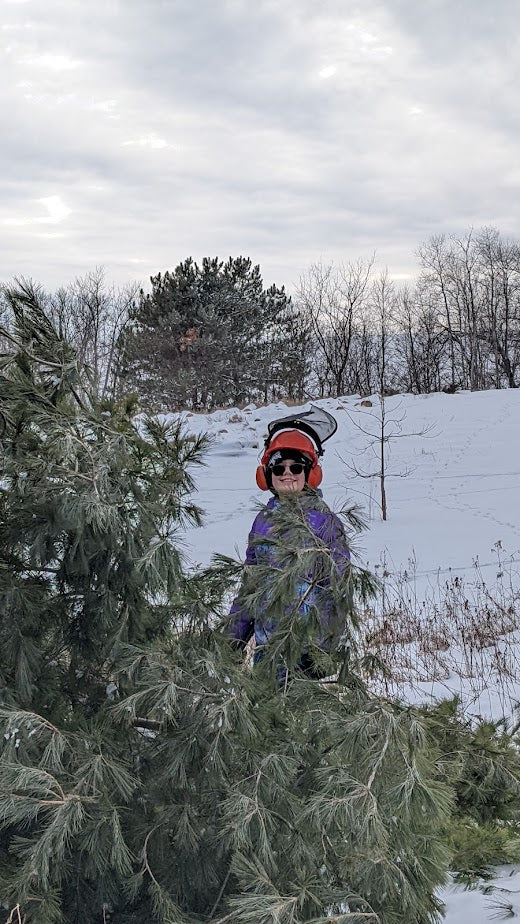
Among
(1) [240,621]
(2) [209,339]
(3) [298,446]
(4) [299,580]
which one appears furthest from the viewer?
(2) [209,339]

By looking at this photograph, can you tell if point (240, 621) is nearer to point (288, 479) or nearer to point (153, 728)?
point (153, 728)

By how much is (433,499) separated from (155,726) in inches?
521

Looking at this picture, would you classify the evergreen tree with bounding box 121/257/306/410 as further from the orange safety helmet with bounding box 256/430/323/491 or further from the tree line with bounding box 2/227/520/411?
the orange safety helmet with bounding box 256/430/323/491

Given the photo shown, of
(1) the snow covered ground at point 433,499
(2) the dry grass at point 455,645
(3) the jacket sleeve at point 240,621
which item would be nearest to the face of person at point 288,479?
(1) the snow covered ground at point 433,499

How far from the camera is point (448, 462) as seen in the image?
1731 centimetres

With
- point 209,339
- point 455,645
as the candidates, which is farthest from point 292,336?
point 455,645

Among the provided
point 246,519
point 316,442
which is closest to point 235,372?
point 246,519

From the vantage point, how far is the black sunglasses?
3066mm

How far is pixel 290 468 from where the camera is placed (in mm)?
3078

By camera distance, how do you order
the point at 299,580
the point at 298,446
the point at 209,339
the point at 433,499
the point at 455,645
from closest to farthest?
the point at 299,580
the point at 298,446
the point at 455,645
the point at 433,499
the point at 209,339

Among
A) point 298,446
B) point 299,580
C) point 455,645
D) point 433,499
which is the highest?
point 298,446

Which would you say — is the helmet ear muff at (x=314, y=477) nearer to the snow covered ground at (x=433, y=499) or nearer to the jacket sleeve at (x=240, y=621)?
the snow covered ground at (x=433, y=499)

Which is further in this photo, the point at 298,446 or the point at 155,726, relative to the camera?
the point at 298,446

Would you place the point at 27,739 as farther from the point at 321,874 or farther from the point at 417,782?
the point at 417,782
